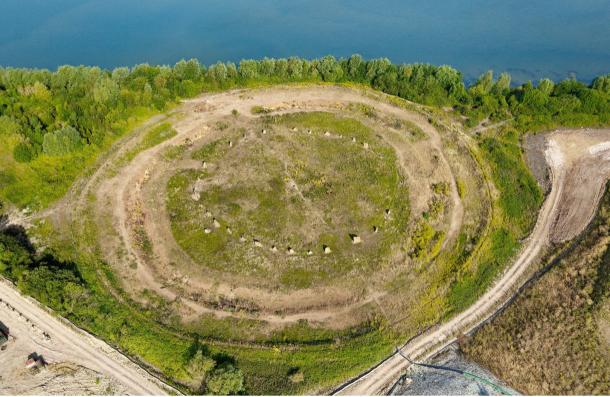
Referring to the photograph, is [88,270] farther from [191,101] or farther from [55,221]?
[191,101]

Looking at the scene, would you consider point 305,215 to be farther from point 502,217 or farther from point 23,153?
point 23,153

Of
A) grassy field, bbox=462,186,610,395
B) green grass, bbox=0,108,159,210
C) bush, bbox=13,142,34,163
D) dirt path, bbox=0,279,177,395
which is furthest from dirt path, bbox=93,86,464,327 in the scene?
grassy field, bbox=462,186,610,395

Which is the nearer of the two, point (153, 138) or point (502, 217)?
point (502, 217)

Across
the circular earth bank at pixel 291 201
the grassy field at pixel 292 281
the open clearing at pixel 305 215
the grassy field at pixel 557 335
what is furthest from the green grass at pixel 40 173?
the grassy field at pixel 557 335

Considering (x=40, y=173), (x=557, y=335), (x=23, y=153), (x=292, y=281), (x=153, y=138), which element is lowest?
(x=557, y=335)

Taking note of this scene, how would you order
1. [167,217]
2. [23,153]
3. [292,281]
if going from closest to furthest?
[292,281] → [167,217] → [23,153]

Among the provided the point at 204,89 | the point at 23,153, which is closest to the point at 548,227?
the point at 204,89
